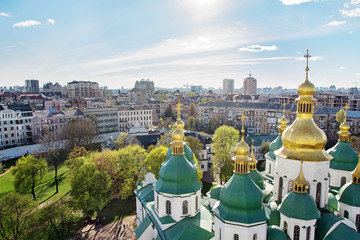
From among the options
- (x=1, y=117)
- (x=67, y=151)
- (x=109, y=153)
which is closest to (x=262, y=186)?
(x=109, y=153)

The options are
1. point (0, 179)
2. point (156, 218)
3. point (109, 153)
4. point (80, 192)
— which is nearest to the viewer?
point (156, 218)

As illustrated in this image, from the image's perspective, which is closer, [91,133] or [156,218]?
[156,218]

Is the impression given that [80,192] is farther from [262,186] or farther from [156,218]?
[262,186]

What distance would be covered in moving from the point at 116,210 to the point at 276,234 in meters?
20.1

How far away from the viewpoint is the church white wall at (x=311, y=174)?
15.6 meters

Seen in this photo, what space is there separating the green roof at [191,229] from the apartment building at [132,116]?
61482mm

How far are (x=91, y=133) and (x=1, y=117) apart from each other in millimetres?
21644

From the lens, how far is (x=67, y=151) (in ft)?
155

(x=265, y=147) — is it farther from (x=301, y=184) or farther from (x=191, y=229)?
(x=301, y=184)

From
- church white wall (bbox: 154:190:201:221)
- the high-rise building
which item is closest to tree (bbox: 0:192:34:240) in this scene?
church white wall (bbox: 154:190:201:221)

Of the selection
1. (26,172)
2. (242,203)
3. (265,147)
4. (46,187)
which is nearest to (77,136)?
(46,187)

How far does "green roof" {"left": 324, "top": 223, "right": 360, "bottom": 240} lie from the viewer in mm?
13695

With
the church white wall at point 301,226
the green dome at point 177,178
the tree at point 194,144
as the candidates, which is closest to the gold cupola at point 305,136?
the church white wall at point 301,226

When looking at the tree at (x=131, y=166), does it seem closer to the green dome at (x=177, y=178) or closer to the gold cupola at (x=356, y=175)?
the green dome at (x=177, y=178)
